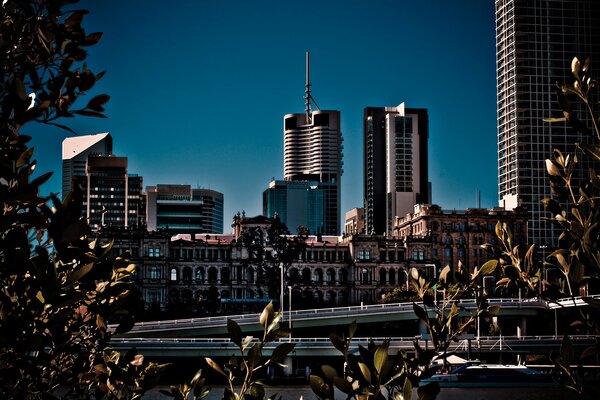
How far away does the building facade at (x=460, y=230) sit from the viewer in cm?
13312

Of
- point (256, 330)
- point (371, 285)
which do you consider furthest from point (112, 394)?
point (371, 285)

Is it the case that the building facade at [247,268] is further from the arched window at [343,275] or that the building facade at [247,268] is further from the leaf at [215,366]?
the leaf at [215,366]

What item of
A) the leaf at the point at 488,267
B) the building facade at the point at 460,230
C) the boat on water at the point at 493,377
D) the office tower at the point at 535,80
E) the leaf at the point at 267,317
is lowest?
the boat on water at the point at 493,377

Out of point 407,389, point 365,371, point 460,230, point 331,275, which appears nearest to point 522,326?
point 460,230

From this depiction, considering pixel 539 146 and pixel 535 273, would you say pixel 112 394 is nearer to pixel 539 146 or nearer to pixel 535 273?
pixel 535 273

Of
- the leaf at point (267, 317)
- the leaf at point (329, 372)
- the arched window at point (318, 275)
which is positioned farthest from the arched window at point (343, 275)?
the leaf at point (329, 372)

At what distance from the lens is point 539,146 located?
157m

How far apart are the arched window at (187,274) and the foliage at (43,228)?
122200mm

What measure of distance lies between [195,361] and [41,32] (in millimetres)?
79873

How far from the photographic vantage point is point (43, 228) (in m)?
6.37

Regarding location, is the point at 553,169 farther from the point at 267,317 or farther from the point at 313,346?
the point at 313,346

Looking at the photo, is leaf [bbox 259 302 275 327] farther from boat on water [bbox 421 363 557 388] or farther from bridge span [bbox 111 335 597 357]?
bridge span [bbox 111 335 597 357]

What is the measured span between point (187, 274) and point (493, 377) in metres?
70.2

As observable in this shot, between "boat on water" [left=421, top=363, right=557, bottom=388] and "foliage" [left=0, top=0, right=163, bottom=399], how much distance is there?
59.2 meters
